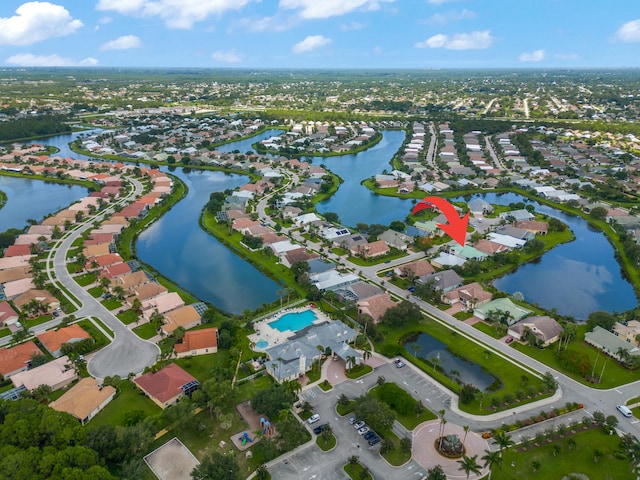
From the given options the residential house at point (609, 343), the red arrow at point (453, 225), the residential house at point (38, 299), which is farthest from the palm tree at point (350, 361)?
the residential house at point (38, 299)

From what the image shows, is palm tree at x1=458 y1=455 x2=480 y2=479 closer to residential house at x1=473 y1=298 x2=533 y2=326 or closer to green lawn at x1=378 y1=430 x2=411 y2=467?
green lawn at x1=378 y1=430 x2=411 y2=467

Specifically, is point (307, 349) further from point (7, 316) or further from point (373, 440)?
point (7, 316)

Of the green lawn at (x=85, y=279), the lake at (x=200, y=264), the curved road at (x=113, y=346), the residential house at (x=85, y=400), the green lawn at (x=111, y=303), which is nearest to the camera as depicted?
the residential house at (x=85, y=400)

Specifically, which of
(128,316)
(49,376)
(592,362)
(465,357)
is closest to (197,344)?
(128,316)

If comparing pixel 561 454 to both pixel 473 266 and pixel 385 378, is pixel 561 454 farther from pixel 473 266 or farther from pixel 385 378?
pixel 473 266

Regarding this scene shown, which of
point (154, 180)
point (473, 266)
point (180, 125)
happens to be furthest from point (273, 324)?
point (180, 125)

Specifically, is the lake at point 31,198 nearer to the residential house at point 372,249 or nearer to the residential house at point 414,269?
the residential house at point 372,249

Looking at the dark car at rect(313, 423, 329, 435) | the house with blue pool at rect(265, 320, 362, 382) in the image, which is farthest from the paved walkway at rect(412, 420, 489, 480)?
the house with blue pool at rect(265, 320, 362, 382)
